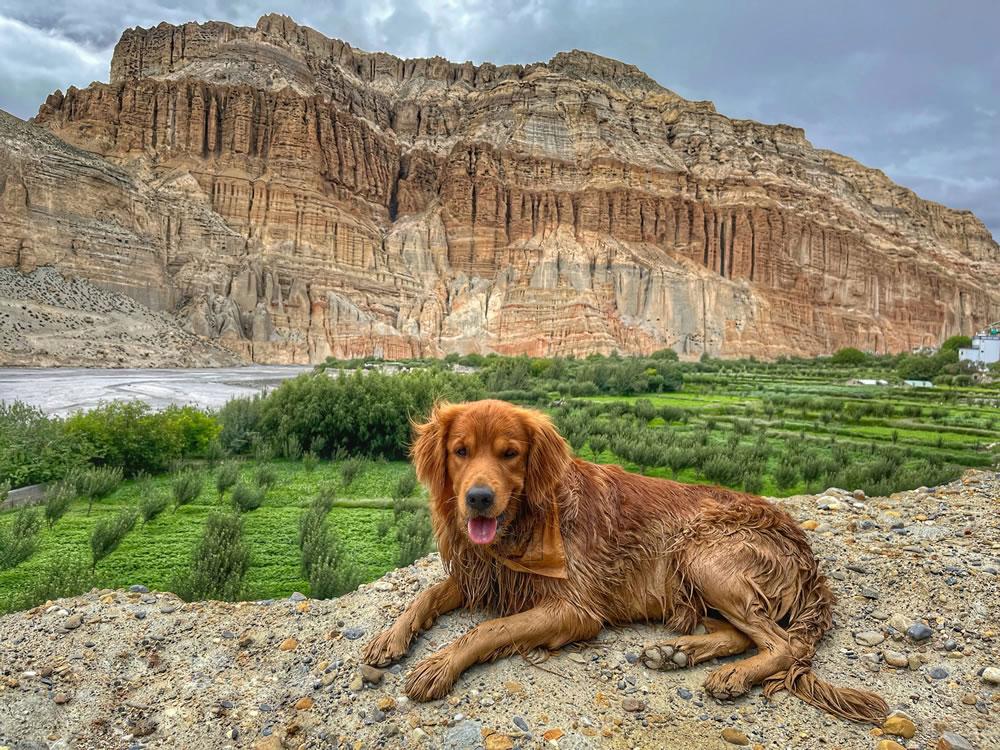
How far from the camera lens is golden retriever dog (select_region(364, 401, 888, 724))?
102 inches

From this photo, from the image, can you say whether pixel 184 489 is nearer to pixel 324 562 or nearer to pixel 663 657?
pixel 324 562

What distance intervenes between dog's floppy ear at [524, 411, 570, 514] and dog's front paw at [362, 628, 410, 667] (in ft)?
3.38

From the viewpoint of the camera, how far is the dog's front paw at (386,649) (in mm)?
2803

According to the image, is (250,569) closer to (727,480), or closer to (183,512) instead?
(183,512)

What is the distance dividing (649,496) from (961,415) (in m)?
21.5

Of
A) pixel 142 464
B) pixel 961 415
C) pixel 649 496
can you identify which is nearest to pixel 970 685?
pixel 649 496

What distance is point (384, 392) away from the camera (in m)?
12.3

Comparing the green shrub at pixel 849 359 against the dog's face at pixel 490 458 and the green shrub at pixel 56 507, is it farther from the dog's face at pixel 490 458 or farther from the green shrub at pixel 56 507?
the green shrub at pixel 56 507

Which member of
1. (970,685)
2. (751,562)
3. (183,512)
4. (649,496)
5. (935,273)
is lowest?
(183,512)

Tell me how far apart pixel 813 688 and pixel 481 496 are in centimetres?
184

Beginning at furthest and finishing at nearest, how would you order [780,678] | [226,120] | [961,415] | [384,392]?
[226,120], [961,415], [384,392], [780,678]

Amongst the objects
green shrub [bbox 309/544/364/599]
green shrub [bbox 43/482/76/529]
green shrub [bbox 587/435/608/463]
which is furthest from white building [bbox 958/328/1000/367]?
green shrub [bbox 43/482/76/529]

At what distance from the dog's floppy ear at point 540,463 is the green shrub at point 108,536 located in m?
4.15

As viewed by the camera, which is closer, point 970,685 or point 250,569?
point 970,685
